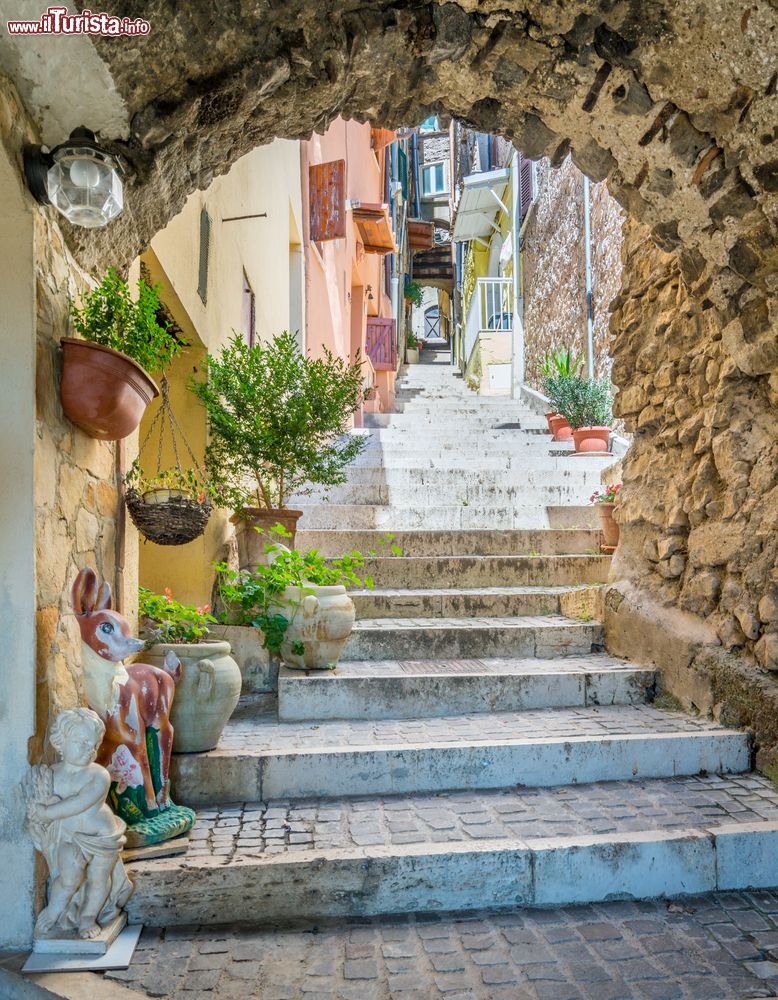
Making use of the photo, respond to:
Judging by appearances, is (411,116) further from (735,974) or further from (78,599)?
(735,974)

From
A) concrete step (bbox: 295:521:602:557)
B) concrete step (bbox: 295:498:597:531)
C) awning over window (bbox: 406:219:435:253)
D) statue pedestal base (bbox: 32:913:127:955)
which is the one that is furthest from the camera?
awning over window (bbox: 406:219:435:253)

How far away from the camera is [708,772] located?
3131mm

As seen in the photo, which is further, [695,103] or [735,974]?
[695,103]

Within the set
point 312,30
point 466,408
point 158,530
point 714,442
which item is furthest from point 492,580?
point 466,408

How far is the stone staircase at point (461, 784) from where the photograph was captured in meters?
2.37

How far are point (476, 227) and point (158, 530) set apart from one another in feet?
61.4

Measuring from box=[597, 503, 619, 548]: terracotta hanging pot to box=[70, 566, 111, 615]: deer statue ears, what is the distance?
3754 mm

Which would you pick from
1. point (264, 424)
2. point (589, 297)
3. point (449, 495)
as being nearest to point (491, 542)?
point (449, 495)

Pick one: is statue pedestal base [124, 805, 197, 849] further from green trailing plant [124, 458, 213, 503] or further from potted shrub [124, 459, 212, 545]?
green trailing plant [124, 458, 213, 503]

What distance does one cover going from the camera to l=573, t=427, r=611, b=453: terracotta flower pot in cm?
770

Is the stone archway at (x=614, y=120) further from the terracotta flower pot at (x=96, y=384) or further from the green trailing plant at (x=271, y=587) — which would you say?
the green trailing plant at (x=271, y=587)

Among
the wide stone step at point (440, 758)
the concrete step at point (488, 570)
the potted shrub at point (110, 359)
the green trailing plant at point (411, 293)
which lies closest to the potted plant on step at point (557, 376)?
the concrete step at point (488, 570)

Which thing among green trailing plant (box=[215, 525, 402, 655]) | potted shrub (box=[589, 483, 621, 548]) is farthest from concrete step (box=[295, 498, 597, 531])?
green trailing plant (box=[215, 525, 402, 655])

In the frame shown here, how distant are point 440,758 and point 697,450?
1955 millimetres
